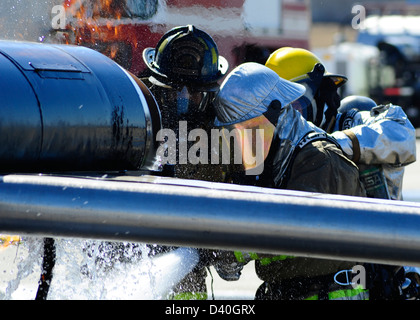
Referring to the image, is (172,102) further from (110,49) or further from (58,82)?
(58,82)

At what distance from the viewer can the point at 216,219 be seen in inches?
55.0

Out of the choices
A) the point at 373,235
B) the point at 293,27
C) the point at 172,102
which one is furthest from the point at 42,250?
the point at 293,27

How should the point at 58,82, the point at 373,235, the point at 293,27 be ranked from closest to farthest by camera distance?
1. the point at 373,235
2. the point at 58,82
3. the point at 293,27

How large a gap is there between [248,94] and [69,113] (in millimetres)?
1097

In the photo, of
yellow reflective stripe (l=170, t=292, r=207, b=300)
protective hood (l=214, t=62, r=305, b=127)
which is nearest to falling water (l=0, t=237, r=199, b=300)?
yellow reflective stripe (l=170, t=292, r=207, b=300)

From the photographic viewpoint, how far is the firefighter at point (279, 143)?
2746 millimetres

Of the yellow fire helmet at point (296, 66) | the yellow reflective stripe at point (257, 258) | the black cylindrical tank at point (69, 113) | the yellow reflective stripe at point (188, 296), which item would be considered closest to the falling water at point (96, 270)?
the yellow reflective stripe at point (188, 296)

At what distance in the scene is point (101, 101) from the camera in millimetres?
1905

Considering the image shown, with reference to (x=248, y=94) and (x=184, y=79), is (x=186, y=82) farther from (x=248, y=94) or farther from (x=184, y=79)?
(x=248, y=94)
